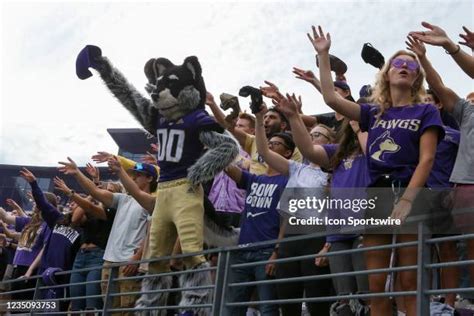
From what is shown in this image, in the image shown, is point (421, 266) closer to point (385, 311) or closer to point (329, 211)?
point (385, 311)

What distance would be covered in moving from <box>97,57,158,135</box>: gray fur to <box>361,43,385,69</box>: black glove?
177 centimetres

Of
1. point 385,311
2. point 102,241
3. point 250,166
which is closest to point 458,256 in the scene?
point 385,311

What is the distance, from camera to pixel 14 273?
8.41m

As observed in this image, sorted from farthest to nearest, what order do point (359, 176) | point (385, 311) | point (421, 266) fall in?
point (359, 176)
point (385, 311)
point (421, 266)

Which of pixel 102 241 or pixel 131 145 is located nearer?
pixel 102 241

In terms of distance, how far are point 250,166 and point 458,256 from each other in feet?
6.57

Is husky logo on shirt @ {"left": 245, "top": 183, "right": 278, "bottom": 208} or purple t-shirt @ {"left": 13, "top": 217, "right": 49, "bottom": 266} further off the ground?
husky logo on shirt @ {"left": 245, "top": 183, "right": 278, "bottom": 208}

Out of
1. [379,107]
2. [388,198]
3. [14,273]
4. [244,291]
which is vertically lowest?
[14,273]

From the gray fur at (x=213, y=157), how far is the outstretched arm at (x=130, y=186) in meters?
0.78

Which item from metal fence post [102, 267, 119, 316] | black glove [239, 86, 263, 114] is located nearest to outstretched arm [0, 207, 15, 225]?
metal fence post [102, 267, 119, 316]

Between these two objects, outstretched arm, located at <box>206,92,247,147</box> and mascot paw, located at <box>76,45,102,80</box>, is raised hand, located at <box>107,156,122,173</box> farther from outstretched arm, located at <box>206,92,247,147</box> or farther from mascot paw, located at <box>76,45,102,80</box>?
outstretched arm, located at <box>206,92,247,147</box>

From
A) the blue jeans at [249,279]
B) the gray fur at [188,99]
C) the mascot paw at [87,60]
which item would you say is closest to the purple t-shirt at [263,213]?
the blue jeans at [249,279]

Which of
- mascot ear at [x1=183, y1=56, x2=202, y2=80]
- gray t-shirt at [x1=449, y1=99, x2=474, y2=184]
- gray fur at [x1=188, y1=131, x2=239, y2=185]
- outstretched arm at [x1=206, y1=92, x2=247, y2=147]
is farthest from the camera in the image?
outstretched arm at [x1=206, y1=92, x2=247, y2=147]

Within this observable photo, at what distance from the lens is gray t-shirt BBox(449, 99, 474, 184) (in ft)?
12.9
